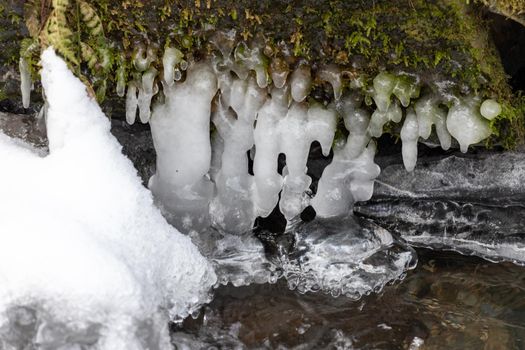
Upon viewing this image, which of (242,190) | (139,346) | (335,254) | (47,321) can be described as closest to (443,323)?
(335,254)

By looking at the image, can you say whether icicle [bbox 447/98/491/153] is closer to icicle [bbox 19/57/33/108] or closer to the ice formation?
the ice formation

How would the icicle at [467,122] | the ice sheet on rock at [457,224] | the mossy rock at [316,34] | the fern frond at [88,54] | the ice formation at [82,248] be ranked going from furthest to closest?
the ice sheet on rock at [457,224], the fern frond at [88,54], the icicle at [467,122], the mossy rock at [316,34], the ice formation at [82,248]

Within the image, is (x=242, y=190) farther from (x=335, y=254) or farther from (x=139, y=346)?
(x=139, y=346)

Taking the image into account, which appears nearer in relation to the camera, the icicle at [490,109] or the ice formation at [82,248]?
the ice formation at [82,248]

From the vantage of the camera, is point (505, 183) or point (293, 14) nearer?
point (293, 14)

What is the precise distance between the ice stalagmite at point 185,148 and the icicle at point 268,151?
27cm

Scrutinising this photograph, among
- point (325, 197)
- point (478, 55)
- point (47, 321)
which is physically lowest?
point (47, 321)

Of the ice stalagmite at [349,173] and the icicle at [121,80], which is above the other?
the icicle at [121,80]

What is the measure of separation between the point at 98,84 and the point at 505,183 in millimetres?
2370

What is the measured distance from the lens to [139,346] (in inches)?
107

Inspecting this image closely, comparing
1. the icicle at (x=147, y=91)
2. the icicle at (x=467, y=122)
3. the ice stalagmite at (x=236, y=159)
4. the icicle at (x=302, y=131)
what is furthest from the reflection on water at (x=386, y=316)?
the icicle at (x=147, y=91)

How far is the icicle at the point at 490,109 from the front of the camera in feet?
9.77

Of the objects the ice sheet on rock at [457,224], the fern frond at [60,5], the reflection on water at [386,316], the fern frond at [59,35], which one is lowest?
the reflection on water at [386,316]

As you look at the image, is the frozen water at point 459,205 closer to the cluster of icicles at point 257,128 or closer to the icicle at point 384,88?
the cluster of icicles at point 257,128
